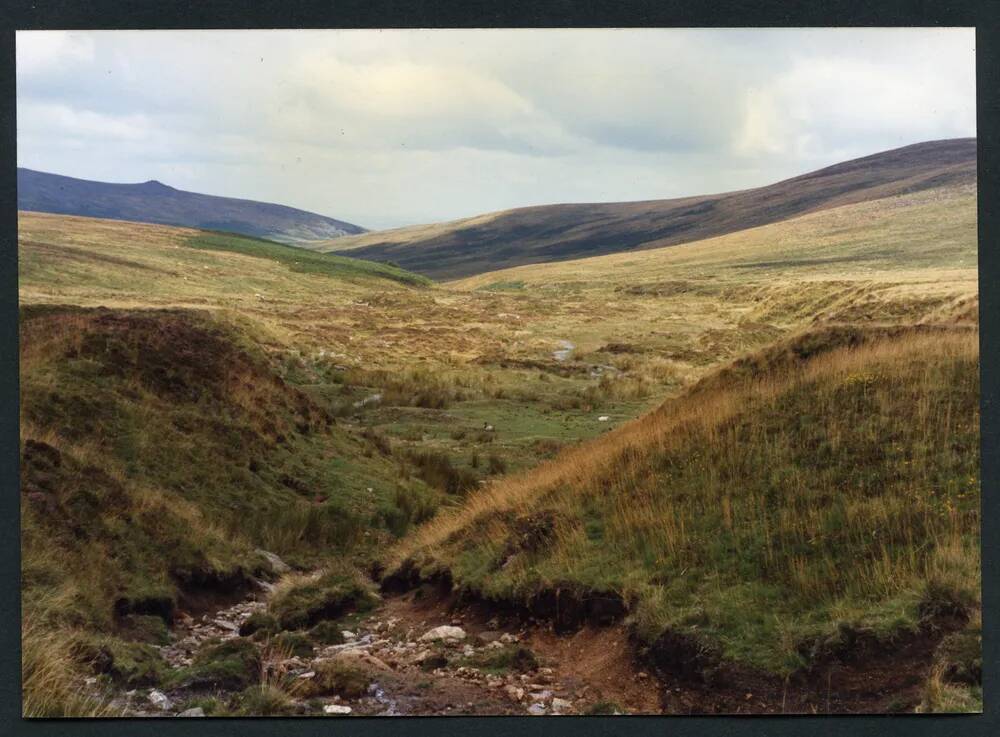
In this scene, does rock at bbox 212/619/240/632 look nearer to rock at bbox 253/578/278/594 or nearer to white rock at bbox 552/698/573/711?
rock at bbox 253/578/278/594

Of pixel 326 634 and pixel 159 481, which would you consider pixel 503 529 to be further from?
pixel 159 481

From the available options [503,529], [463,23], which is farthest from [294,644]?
[463,23]

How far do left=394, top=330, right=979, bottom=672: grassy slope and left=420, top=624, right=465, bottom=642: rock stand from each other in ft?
1.49

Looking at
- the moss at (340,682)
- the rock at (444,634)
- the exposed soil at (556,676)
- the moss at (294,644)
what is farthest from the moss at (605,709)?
the moss at (294,644)

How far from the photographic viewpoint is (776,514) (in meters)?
7.05

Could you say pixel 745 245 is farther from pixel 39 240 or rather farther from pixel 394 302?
pixel 39 240

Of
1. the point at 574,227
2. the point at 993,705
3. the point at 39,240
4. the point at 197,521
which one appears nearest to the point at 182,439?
the point at 197,521

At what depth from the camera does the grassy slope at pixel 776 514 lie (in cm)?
623

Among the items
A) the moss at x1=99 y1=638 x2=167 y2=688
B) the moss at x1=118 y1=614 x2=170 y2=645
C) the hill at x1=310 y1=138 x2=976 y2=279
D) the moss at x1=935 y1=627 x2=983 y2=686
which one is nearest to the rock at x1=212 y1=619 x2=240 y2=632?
the moss at x1=118 y1=614 x2=170 y2=645

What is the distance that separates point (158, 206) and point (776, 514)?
10.0 m

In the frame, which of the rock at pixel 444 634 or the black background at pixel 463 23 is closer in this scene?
the black background at pixel 463 23

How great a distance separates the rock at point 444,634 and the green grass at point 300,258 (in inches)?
351

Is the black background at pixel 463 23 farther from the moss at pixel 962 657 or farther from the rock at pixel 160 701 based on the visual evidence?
the rock at pixel 160 701

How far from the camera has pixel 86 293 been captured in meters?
11.6
